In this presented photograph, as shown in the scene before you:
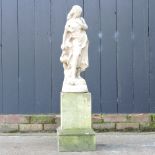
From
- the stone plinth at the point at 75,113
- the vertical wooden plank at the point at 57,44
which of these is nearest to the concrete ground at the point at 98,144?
the stone plinth at the point at 75,113

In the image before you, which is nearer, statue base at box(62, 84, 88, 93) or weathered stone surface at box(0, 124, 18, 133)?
statue base at box(62, 84, 88, 93)

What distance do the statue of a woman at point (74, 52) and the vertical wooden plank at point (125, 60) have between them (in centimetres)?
235

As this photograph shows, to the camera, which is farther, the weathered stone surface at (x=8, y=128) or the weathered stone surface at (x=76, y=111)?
the weathered stone surface at (x=8, y=128)

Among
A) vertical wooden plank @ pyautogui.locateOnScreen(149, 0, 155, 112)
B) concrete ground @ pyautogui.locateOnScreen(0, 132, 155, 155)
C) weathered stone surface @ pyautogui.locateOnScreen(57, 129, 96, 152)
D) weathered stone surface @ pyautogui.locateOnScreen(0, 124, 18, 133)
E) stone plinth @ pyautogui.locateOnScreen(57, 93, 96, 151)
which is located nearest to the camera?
concrete ground @ pyautogui.locateOnScreen(0, 132, 155, 155)

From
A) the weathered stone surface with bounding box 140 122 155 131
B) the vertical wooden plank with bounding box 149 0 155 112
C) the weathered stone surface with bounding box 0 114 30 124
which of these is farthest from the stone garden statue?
the vertical wooden plank with bounding box 149 0 155 112

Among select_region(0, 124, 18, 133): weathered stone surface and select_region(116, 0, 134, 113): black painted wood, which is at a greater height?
select_region(116, 0, 134, 113): black painted wood

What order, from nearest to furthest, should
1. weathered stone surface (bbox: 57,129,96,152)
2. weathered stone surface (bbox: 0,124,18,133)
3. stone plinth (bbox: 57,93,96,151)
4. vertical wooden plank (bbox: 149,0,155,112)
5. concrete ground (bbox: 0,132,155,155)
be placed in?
concrete ground (bbox: 0,132,155,155), weathered stone surface (bbox: 57,129,96,152), stone plinth (bbox: 57,93,96,151), weathered stone surface (bbox: 0,124,18,133), vertical wooden plank (bbox: 149,0,155,112)

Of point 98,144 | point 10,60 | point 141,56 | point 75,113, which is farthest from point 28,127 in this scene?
point 141,56

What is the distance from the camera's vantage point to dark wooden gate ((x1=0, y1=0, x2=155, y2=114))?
488 inches

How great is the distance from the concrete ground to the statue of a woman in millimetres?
1130

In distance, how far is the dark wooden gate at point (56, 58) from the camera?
40.7ft

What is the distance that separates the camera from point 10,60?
12.4 m

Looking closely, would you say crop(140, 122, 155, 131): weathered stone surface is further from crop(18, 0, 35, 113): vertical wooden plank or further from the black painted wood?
crop(18, 0, 35, 113): vertical wooden plank

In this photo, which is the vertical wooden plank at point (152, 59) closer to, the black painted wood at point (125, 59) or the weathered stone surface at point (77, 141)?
the black painted wood at point (125, 59)
